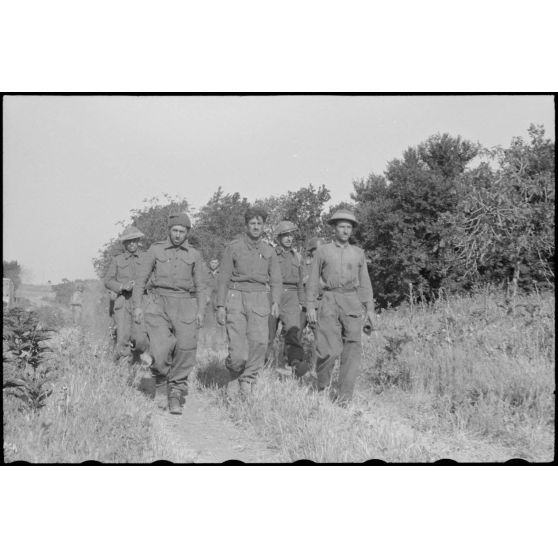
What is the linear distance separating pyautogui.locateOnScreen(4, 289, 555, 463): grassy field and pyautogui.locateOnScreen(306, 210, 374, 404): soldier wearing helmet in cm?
42

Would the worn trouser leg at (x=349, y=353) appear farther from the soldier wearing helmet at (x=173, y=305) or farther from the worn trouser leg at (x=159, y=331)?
the worn trouser leg at (x=159, y=331)

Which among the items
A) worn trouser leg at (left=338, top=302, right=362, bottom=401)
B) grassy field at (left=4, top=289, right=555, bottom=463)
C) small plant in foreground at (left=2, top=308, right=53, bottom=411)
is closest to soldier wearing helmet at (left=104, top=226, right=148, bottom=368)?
grassy field at (left=4, top=289, right=555, bottom=463)

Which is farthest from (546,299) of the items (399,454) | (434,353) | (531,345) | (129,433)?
(129,433)

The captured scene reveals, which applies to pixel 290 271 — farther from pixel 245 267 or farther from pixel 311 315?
pixel 311 315

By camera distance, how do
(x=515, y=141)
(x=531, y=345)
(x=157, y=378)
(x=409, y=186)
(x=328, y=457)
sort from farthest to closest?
(x=409, y=186) → (x=157, y=378) → (x=531, y=345) → (x=515, y=141) → (x=328, y=457)

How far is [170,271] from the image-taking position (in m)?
7.20

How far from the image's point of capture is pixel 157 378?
7.52m

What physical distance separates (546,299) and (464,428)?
227 centimetres

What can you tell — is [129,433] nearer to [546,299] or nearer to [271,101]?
[271,101]

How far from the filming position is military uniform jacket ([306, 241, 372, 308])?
7121mm

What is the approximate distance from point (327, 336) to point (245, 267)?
1.30 m

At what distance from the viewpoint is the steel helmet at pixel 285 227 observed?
9391 mm

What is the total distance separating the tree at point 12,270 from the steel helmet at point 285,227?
14.2 ft

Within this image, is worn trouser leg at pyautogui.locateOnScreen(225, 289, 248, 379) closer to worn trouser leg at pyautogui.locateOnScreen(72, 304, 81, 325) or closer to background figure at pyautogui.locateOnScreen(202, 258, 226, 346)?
background figure at pyautogui.locateOnScreen(202, 258, 226, 346)
